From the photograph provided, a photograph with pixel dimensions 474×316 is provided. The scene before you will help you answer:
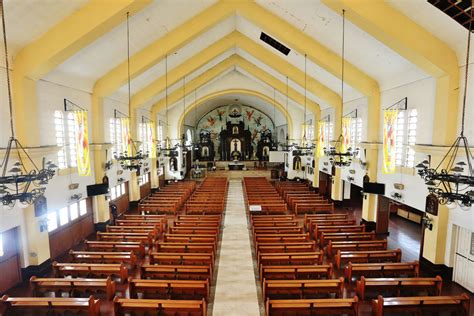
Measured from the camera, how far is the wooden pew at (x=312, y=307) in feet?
21.8

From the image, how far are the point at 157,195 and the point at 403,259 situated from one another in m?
14.7

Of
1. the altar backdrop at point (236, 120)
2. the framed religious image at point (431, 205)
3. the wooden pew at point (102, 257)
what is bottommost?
the wooden pew at point (102, 257)

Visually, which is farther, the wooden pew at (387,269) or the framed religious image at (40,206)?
the framed religious image at (40,206)

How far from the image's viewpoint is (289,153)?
2756 cm

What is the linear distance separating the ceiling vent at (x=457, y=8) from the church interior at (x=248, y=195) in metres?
0.06

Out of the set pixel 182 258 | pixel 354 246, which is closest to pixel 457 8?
pixel 354 246

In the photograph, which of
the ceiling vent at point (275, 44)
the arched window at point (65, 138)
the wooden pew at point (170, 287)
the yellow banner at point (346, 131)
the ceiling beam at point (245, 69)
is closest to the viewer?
the wooden pew at point (170, 287)

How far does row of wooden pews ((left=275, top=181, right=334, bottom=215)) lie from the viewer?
55.1ft

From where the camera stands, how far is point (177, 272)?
8.46m

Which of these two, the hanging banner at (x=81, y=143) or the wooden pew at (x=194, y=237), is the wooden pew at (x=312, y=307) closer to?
the wooden pew at (x=194, y=237)

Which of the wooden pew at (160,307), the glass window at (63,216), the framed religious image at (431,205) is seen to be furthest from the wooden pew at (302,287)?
the glass window at (63,216)

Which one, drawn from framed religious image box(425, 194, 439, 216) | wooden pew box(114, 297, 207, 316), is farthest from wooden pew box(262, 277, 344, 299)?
framed religious image box(425, 194, 439, 216)

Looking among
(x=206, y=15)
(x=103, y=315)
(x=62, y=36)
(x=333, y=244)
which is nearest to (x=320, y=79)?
(x=206, y=15)

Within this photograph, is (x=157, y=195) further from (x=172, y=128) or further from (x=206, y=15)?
(x=206, y=15)
